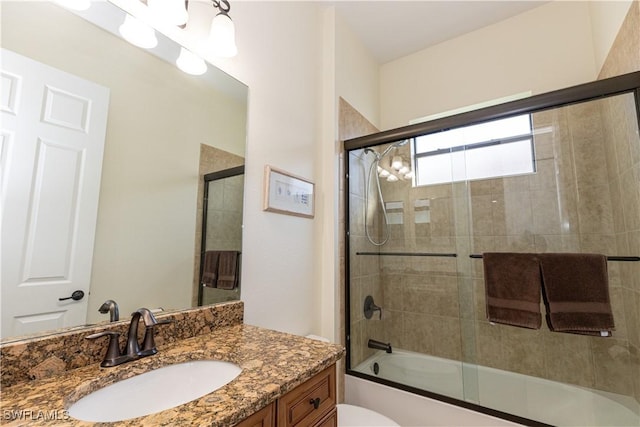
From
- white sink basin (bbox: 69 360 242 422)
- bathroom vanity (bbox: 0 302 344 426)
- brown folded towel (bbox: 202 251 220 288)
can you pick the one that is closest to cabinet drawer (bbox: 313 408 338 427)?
bathroom vanity (bbox: 0 302 344 426)

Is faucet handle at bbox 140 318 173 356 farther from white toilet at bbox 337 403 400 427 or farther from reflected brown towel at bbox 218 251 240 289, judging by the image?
white toilet at bbox 337 403 400 427

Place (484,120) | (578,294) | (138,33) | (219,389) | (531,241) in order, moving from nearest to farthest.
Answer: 1. (219,389)
2. (138,33)
3. (578,294)
4. (484,120)
5. (531,241)

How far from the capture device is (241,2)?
4.66 feet

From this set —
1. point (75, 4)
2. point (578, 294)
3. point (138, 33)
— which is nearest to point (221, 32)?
point (138, 33)

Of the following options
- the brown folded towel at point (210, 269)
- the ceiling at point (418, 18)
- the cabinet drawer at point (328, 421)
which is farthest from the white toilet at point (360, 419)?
the ceiling at point (418, 18)

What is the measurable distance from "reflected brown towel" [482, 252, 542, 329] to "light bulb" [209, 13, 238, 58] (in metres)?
1.75

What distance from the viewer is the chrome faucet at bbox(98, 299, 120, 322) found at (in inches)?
33.7

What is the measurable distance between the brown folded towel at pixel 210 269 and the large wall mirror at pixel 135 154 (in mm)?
40

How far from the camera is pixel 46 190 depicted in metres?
0.77

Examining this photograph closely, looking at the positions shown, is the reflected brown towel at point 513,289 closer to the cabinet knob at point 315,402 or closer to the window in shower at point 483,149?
the window in shower at point 483,149

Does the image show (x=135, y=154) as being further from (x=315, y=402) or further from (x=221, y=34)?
(x=315, y=402)

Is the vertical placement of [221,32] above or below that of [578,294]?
above

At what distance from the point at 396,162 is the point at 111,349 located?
2094 millimetres

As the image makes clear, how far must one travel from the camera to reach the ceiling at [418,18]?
2133mm
